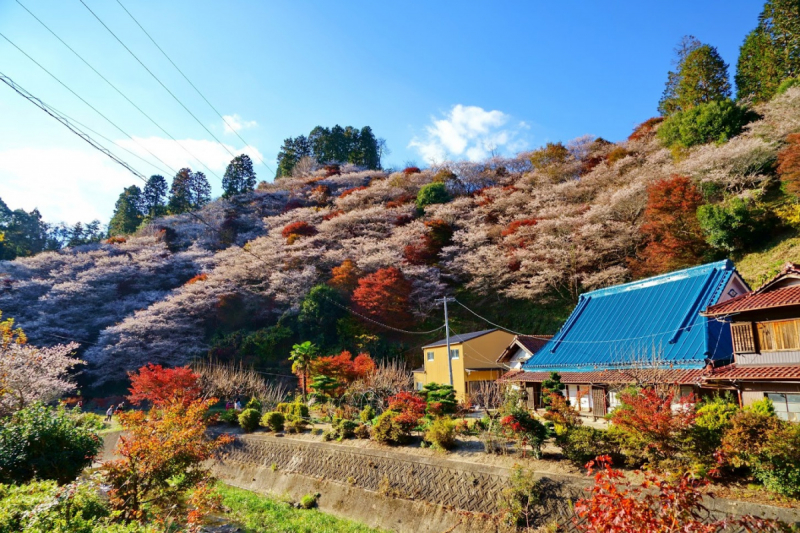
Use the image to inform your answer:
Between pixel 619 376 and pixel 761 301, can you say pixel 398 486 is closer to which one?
pixel 619 376

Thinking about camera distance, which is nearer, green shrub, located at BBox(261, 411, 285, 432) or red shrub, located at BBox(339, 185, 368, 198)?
green shrub, located at BBox(261, 411, 285, 432)

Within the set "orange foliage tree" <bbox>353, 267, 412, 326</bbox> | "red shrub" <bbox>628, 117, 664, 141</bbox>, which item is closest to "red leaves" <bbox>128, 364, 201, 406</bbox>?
"orange foliage tree" <bbox>353, 267, 412, 326</bbox>

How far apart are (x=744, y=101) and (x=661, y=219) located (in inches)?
610

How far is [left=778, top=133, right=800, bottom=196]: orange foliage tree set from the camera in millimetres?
21844

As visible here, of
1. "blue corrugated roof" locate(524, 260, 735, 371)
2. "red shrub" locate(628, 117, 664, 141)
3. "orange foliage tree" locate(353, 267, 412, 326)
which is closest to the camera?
"blue corrugated roof" locate(524, 260, 735, 371)

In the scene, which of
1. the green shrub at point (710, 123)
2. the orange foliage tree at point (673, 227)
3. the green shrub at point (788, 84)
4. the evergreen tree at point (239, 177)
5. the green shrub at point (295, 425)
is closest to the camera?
the green shrub at point (295, 425)

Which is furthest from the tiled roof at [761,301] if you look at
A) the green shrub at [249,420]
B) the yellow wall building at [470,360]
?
the green shrub at [249,420]

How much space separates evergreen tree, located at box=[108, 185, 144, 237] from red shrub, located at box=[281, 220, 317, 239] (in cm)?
2874

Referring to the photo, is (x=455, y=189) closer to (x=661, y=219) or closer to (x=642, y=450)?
(x=661, y=219)

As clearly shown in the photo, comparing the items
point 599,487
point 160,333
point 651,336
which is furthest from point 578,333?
point 160,333

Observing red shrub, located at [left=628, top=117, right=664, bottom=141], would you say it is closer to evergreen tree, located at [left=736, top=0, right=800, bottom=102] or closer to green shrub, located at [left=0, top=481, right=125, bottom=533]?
evergreen tree, located at [left=736, top=0, right=800, bottom=102]

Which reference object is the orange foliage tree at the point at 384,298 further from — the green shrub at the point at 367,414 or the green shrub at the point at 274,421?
the green shrub at the point at 367,414

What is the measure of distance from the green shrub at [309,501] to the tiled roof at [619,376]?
9585 millimetres

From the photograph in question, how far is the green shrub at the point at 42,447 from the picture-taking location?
843 cm
